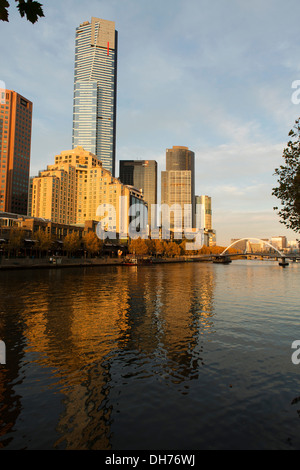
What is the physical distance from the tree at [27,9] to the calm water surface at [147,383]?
944 centimetres

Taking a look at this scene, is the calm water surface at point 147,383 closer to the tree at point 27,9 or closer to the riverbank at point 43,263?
the tree at point 27,9

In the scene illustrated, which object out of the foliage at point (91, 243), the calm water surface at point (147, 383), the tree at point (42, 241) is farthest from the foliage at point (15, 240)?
the calm water surface at point (147, 383)

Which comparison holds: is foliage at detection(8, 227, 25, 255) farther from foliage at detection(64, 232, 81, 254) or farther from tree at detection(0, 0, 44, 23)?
tree at detection(0, 0, 44, 23)

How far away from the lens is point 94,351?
1462 centimetres

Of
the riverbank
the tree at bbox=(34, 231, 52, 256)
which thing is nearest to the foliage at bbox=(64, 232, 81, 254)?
the riverbank

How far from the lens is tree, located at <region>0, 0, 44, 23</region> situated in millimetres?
4844

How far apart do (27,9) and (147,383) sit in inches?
456

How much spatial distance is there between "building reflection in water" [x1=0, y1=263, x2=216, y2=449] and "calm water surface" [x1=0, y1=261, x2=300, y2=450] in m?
0.05

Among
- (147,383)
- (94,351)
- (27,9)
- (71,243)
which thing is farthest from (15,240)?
(27,9)

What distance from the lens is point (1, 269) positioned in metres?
73.2

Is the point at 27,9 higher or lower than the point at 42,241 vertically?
higher

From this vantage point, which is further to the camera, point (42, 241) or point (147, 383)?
point (42, 241)

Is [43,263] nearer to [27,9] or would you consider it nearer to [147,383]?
[147,383]

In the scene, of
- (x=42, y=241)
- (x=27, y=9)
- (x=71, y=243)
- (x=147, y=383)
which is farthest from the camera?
(x=71, y=243)
